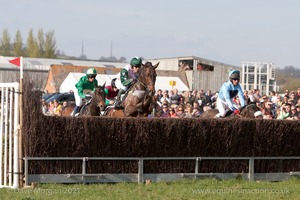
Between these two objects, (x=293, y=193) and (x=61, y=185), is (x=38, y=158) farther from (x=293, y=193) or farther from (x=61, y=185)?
(x=293, y=193)

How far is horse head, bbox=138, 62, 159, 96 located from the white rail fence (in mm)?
5147

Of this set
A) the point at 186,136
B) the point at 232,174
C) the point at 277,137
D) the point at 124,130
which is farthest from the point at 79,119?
the point at 277,137

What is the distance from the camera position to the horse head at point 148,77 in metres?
16.0

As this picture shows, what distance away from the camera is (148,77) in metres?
16.1

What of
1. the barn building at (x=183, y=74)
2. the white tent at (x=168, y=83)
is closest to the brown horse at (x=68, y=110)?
the barn building at (x=183, y=74)

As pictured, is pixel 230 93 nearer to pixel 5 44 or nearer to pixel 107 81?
pixel 107 81

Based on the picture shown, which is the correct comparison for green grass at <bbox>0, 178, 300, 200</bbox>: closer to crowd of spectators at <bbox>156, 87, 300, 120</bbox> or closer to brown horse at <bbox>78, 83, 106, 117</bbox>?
brown horse at <bbox>78, 83, 106, 117</bbox>

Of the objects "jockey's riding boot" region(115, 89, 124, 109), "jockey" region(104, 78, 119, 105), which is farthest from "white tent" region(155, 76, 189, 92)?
"jockey's riding boot" region(115, 89, 124, 109)

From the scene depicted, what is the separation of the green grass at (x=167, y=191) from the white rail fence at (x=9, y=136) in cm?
51

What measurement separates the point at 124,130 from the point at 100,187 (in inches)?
49.6

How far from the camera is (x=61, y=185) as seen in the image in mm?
11188

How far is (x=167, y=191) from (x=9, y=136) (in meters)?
2.81

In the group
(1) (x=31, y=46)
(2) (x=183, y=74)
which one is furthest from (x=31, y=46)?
(2) (x=183, y=74)

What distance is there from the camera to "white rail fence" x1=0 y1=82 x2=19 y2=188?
36.7ft
